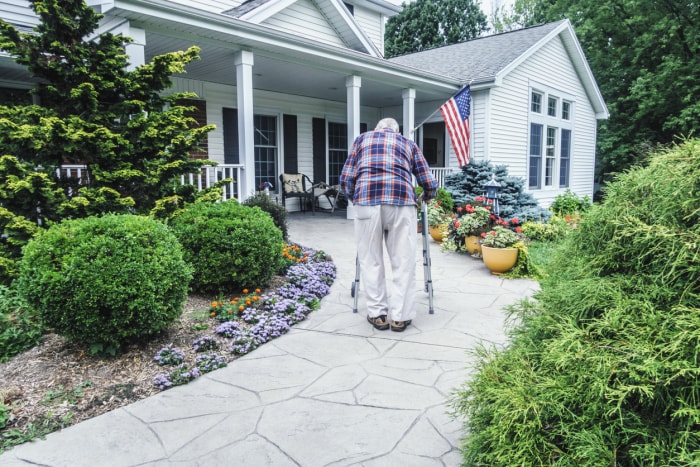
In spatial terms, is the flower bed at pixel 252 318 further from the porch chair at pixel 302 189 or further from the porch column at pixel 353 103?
the porch chair at pixel 302 189

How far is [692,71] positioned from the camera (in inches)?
667

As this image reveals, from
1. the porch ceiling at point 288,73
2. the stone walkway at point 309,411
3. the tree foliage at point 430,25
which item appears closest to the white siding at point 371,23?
the porch ceiling at point 288,73

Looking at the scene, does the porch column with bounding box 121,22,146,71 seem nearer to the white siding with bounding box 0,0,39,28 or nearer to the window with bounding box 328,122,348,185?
the white siding with bounding box 0,0,39,28

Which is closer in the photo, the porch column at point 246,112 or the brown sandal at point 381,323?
the brown sandal at point 381,323

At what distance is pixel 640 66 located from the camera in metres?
19.4

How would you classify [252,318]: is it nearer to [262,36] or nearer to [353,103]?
[262,36]

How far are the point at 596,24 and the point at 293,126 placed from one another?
15280 mm

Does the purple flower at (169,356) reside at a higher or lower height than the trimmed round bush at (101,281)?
lower

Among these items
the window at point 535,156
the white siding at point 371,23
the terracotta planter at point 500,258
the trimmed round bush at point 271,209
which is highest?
the white siding at point 371,23

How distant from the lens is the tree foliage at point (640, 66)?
17141 mm

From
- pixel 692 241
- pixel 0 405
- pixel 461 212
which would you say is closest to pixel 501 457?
pixel 692 241

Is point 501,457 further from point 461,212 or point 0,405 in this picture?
point 461,212

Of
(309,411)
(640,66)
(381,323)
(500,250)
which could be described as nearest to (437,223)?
(500,250)

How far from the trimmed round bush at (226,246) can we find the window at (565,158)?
12660mm
